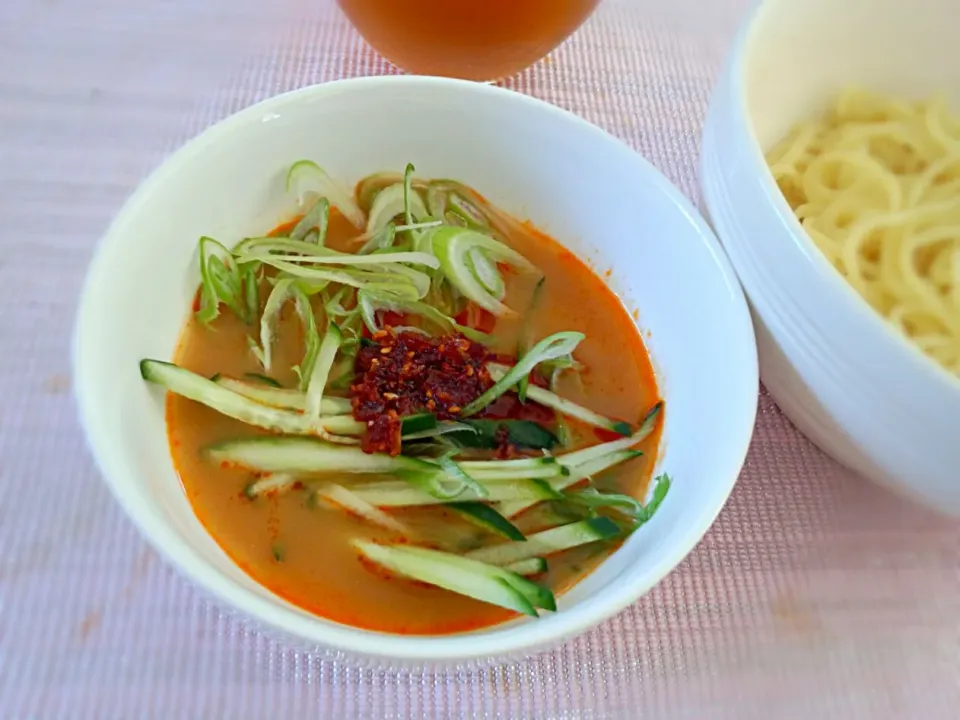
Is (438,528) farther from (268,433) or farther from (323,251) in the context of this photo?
(323,251)

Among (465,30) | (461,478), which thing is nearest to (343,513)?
(461,478)

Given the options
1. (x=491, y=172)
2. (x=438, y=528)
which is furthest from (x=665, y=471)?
(x=491, y=172)

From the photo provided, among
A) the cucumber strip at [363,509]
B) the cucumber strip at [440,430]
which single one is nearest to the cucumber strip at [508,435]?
the cucumber strip at [440,430]

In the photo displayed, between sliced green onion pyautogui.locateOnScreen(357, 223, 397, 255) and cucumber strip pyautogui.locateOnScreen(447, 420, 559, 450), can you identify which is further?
sliced green onion pyautogui.locateOnScreen(357, 223, 397, 255)

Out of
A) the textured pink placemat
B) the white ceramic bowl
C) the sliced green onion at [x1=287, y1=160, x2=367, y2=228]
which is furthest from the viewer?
the sliced green onion at [x1=287, y1=160, x2=367, y2=228]

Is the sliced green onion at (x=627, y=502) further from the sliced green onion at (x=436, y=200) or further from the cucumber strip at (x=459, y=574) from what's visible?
the sliced green onion at (x=436, y=200)

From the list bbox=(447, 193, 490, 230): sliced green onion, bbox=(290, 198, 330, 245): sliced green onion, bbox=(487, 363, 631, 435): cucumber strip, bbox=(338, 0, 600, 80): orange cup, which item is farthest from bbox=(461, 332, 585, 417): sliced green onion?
bbox=(338, 0, 600, 80): orange cup

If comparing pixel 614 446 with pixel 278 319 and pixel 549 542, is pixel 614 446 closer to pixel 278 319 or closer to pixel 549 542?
pixel 549 542

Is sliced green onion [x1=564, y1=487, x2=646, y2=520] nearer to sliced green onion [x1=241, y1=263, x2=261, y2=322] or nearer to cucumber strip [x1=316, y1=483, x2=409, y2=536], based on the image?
cucumber strip [x1=316, y1=483, x2=409, y2=536]
